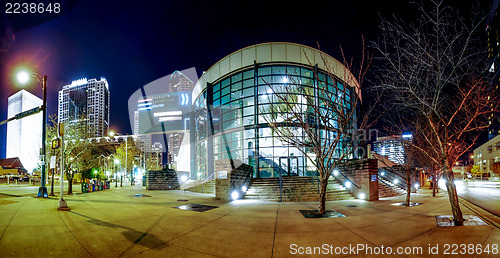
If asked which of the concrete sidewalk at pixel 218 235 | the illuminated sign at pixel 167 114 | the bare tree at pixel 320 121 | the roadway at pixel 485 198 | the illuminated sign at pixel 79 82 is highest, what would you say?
the illuminated sign at pixel 79 82

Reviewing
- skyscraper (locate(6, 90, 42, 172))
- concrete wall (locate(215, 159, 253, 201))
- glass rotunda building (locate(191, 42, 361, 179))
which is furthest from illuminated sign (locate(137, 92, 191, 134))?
concrete wall (locate(215, 159, 253, 201))

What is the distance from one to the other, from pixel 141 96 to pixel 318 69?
6402cm

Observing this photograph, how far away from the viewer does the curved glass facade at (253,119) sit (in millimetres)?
26219

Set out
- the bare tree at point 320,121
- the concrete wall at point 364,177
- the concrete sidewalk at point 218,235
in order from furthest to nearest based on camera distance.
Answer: the concrete wall at point 364,177 < the bare tree at point 320,121 < the concrete sidewalk at point 218,235

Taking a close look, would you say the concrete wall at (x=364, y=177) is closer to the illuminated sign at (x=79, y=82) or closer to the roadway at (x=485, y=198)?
the roadway at (x=485, y=198)

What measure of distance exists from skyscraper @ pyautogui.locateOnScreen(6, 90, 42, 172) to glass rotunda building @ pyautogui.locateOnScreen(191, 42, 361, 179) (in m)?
37.1

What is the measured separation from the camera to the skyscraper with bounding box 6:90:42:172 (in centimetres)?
4910

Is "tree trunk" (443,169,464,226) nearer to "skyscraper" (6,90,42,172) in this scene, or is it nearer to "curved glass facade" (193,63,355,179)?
"curved glass facade" (193,63,355,179)

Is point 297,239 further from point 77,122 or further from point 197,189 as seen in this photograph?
point 77,122

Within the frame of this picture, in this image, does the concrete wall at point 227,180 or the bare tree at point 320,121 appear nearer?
the bare tree at point 320,121

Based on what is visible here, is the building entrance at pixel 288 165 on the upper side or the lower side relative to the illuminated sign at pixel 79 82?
lower

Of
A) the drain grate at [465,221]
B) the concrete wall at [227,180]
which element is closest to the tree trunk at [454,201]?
the drain grate at [465,221]

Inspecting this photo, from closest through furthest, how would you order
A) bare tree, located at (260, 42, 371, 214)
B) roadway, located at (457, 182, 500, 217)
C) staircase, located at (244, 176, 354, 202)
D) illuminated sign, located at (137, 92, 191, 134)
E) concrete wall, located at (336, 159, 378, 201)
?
bare tree, located at (260, 42, 371, 214) < roadway, located at (457, 182, 500, 217) < staircase, located at (244, 176, 354, 202) < concrete wall, located at (336, 159, 378, 201) < illuminated sign, located at (137, 92, 191, 134)

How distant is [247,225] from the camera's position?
8133 mm
